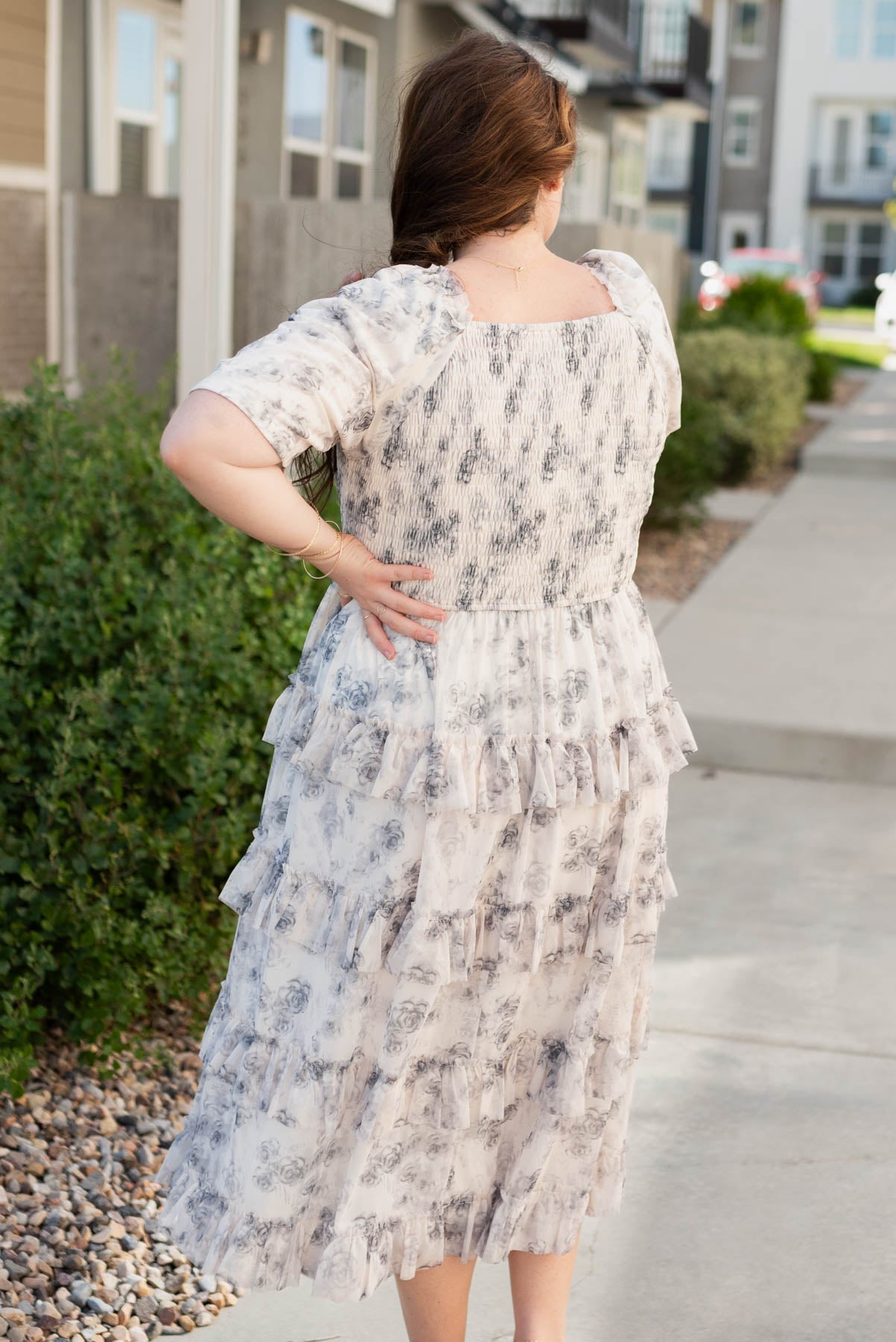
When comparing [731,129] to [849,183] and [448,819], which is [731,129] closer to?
[849,183]

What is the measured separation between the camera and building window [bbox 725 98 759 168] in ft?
162

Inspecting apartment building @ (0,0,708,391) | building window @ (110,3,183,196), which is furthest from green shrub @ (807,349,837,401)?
building window @ (110,3,183,196)

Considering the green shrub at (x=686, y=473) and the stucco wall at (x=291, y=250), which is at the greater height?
the stucco wall at (x=291, y=250)

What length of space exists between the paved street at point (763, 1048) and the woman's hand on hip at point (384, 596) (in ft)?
4.18

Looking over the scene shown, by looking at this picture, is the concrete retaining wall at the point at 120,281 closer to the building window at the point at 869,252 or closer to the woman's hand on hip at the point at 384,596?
the woman's hand on hip at the point at 384,596

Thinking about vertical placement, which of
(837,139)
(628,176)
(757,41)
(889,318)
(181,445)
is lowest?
(181,445)

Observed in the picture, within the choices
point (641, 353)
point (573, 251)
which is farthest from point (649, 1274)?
point (573, 251)

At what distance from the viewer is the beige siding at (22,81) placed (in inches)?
306

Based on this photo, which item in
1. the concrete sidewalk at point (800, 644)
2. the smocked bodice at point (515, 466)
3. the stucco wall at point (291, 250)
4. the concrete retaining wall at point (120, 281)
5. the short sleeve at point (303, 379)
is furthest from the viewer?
the concrete retaining wall at point (120, 281)

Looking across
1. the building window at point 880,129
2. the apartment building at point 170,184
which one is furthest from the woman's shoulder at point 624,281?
the building window at point 880,129

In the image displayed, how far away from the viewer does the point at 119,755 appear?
2.95m

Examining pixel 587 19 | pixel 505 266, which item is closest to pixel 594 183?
pixel 587 19

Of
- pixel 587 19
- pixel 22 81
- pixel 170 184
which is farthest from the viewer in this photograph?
pixel 587 19

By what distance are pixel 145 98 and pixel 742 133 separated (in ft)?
145
